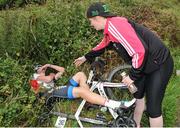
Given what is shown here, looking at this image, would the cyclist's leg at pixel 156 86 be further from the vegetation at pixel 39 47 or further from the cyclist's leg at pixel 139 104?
the vegetation at pixel 39 47

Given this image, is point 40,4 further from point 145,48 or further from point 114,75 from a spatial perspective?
point 145,48

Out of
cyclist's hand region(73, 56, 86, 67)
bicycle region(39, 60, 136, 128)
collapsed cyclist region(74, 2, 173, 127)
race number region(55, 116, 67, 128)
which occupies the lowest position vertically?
race number region(55, 116, 67, 128)

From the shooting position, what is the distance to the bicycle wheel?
5.91 m

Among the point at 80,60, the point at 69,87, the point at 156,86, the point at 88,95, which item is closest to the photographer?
the point at 156,86

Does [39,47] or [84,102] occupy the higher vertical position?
[39,47]

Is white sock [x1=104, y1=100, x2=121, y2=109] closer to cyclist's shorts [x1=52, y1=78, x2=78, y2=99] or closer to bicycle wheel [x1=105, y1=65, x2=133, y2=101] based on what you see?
bicycle wheel [x1=105, y1=65, x2=133, y2=101]

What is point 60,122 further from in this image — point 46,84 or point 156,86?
point 156,86

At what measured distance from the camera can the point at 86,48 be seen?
6707mm

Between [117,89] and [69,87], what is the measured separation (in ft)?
2.47

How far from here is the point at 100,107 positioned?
580 centimetres

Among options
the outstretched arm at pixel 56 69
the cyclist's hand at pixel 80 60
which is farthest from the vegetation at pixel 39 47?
the cyclist's hand at pixel 80 60

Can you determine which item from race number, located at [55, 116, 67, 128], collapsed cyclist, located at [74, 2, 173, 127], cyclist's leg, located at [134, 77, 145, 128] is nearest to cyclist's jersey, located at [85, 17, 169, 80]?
collapsed cyclist, located at [74, 2, 173, 127]

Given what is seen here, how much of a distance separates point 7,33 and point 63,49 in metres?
0.95

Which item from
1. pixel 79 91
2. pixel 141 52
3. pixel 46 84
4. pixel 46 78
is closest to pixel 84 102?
pixel 79 91
